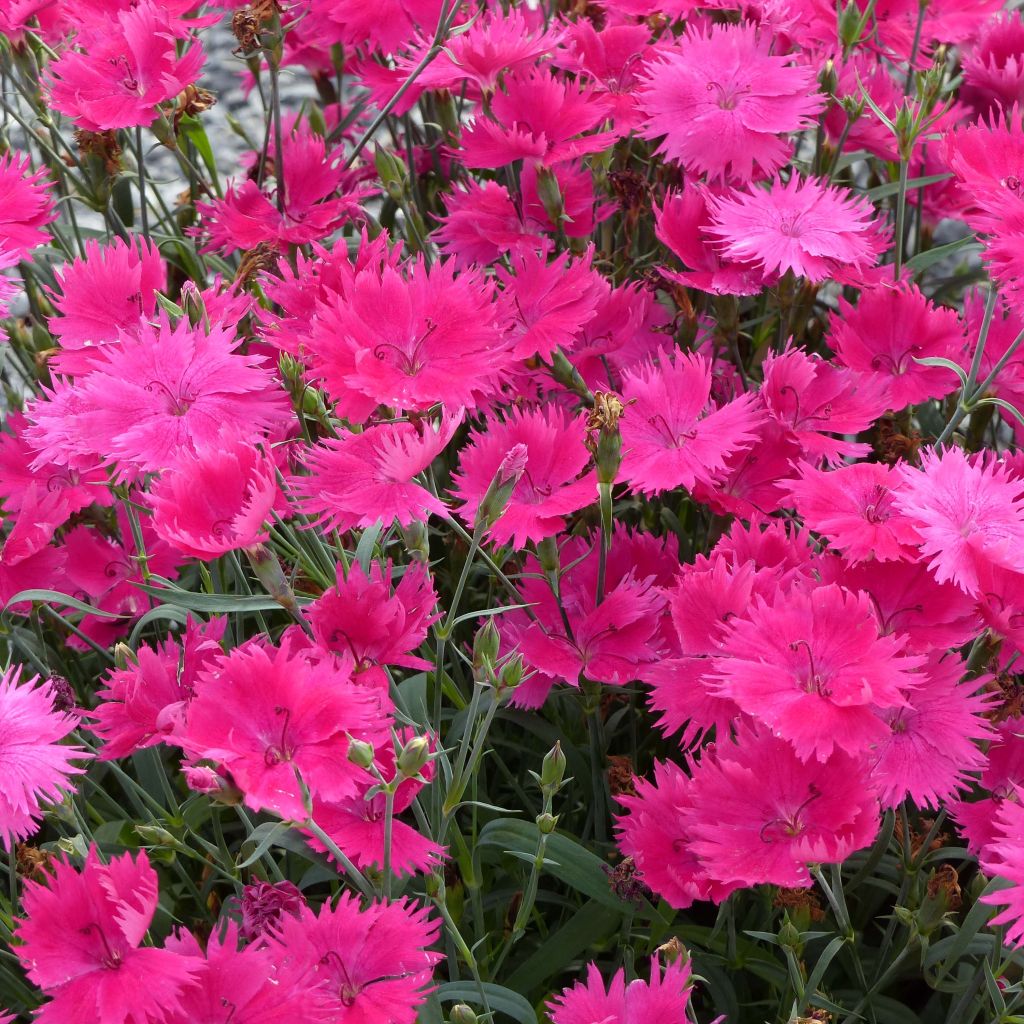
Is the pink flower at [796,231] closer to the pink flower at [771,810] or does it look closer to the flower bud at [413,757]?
the pink flower at [771,810]

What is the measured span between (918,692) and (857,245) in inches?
19.2

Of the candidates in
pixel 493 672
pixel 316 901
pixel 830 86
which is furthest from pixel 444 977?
pixel 830 86

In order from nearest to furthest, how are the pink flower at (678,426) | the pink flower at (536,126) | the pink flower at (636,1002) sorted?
the pink flower at (636,1002)
the pink flower at (678,426)
the pink flower at (536,126)

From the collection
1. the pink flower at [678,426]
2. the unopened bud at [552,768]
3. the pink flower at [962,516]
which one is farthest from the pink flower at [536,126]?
the unopened bud at [552,768]

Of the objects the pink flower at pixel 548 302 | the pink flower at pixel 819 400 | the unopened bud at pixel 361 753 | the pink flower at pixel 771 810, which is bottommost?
the pink flower at pixel 771 810

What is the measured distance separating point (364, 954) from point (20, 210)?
2.78 ft

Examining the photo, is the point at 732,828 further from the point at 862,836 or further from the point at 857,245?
the point at 857,245

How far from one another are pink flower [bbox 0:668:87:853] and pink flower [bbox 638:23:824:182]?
813 mm

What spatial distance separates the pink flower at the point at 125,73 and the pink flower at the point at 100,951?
Answer: 0.84m

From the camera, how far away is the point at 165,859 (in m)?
1.11

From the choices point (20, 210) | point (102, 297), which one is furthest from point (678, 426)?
point (20, 210)

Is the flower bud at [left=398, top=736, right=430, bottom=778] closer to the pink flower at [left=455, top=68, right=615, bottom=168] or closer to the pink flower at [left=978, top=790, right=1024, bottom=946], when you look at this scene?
the pink flower at [left=978, top=790, right=1024, bottom=946]

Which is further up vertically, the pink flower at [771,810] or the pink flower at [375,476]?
the pink flower at [375,476]

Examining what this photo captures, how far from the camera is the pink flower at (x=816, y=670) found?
822 mm
